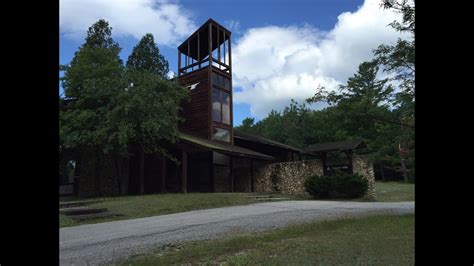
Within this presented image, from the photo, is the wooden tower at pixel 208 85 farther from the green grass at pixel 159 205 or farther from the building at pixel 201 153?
the green grass at pixel 159 205

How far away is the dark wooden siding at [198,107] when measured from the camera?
2211 centimetres

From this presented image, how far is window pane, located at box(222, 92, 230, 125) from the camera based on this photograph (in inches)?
906

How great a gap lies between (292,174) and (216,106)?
5.93m

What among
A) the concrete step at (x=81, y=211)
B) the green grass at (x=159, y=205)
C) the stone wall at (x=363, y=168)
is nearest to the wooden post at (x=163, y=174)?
the green grass at (x=159, y=205)

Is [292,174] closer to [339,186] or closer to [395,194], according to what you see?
[339,186]

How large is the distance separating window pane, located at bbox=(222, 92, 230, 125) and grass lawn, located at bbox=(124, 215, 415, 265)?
52.7 feet

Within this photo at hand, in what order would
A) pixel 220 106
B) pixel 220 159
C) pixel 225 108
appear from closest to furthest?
pixel 220 159 → pixel 220 106 → pixel 225 108

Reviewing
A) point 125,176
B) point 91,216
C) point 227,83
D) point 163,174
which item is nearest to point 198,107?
point 227,83

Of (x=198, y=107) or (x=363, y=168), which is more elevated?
(x=198, y=107)

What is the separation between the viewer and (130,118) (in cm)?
1680

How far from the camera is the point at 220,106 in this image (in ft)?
74.4

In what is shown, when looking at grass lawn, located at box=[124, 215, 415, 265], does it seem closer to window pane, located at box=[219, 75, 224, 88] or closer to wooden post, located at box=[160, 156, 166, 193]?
wooden post, located at box=[160, 156, 166, 193]

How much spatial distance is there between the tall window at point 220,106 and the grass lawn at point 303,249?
15.5 metres
